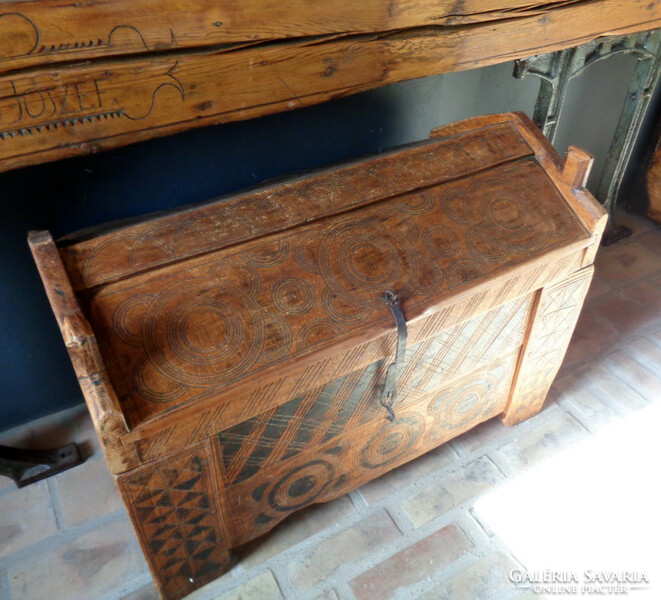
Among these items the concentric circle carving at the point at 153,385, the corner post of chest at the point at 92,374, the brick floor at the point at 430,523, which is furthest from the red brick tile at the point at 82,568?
the concentric circle carving at the point at 153,385

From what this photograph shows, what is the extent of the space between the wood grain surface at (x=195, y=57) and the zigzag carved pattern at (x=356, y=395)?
2.49 ft

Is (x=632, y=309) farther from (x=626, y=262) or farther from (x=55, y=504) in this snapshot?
(x=55, y=504)

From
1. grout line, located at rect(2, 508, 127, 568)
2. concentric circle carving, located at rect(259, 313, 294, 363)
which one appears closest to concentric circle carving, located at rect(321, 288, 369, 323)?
concentric circle carving, located at rect(259, 313, 294, 363)

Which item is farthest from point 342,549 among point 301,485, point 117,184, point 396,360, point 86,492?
point 117,184

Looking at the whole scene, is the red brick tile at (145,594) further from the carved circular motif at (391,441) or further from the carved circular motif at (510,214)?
the carved circular motif at (510,214)

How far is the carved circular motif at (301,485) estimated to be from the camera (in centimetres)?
146

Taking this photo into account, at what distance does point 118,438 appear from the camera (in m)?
1.05

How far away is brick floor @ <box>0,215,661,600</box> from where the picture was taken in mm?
1533

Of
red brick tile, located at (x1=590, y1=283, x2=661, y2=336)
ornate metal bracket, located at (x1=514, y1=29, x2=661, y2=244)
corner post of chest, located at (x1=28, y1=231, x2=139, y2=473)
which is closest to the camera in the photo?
corner post of chest, located at (x1=28, y1=231, x2=139, y2=473)

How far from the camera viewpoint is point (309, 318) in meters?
1.22

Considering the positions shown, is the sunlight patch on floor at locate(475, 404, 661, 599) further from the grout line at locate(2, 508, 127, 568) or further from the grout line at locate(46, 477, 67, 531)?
the grout line at locate(46, 477, 67, 531)

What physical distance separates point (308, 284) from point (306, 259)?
2.6 inches

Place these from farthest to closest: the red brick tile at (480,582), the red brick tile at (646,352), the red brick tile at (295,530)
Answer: the red brick tile at (646,352) < the red brick tile at (295,530) < the red brick tile at (480,582)

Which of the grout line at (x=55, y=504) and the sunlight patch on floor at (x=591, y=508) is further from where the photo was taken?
the grout line at (x=55, y=504)
